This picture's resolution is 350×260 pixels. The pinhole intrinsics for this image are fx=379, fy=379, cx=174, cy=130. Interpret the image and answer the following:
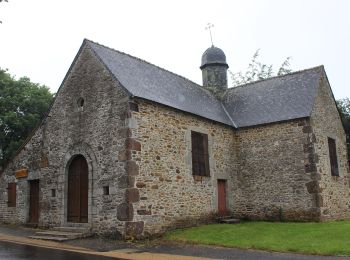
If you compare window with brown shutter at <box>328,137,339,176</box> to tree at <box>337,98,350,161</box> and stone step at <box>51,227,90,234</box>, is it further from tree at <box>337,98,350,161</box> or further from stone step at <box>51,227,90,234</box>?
stone step at <box>51,227,90,234</box>

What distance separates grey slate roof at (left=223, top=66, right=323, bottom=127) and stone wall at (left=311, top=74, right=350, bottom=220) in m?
0.52

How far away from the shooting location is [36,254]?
9586mm

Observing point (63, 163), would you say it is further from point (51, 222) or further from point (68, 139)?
point (51, 222)

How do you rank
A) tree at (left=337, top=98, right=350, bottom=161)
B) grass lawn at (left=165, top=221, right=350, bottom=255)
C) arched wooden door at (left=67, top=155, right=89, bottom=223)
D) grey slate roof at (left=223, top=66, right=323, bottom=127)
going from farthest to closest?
tree at (left=337, top=98, right=350, bottom=161), grey slate roof at (left=223, top=66, right=323, bottom=127), arched wooden door at (left=67, top=155, right=89, bottom=223), grass lawn at (left=165, top=221, right=350, bottom=255)

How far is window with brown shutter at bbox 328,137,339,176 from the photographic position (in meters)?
18.4

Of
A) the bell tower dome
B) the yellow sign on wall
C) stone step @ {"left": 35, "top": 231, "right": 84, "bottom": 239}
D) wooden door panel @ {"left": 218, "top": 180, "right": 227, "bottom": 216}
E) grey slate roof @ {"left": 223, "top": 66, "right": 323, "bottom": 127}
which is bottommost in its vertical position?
stone step @ {"left": 35, "top": 231, "right": 84, "bottom": 239}

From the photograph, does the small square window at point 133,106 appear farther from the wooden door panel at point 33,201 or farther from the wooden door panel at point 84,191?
the wooden door panel at point 33,201

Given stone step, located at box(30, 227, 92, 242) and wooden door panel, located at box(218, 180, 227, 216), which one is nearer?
stone step, located at box(30, 227, 92, 242)

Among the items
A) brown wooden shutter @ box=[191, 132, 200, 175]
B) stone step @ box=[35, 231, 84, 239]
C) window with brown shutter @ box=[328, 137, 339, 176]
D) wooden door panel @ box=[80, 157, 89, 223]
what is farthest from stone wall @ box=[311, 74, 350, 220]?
stone step @ box=[35, 231, 84, 239]

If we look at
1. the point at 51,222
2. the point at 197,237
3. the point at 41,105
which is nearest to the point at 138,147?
the point at 197,237

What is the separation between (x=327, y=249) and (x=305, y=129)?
8.04 m

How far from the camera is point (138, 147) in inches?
524

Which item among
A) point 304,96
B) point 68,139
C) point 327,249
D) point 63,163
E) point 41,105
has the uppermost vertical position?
point 41,105

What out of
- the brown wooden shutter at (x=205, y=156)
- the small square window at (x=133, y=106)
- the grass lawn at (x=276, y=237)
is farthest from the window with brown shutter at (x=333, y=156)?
the small square window at (x=133, y=106)
